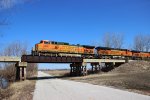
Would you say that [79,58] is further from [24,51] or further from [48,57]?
[24,51]

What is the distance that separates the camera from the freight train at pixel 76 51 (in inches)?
1972

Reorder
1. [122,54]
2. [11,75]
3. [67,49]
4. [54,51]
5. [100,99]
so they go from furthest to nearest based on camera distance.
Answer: [122,54], [11,75], [67,49], [54,51], [100,99]

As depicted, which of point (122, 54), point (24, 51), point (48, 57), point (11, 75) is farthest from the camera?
point (24, 51)

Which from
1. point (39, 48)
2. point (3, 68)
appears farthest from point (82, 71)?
point (3, 68)

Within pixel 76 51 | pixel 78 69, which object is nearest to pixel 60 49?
pixel 76 51

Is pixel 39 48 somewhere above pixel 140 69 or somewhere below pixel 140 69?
above

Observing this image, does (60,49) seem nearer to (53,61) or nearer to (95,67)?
(53,61)

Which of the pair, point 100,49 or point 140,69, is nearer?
point 140,69

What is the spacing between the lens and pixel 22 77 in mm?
43438

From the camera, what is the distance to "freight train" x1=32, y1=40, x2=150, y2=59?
5009 centimetres

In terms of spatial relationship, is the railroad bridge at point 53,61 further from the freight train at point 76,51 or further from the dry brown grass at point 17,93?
the dry brown grass at point 17,93

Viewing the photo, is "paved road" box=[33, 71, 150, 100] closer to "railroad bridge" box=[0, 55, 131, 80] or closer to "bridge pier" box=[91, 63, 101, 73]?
"railroad bridge" box=[0, 55, 131, 80]

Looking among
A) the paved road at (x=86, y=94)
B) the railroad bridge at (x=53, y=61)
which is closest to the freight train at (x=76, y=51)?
the railroad bridge at (x=53, y=61)

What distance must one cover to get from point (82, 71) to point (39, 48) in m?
12.4
